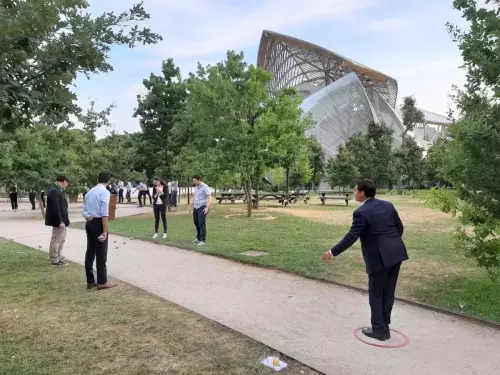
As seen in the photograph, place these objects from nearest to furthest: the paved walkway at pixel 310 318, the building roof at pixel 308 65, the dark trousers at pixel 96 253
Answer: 1. the paved walkway at pixel 310 318
2. the dark trousers at pixel 96 253
3. the building roof at pixel 308 65

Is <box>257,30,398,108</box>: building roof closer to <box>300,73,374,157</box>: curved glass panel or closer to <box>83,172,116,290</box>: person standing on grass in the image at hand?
<box>300,73,374,157</box>: curved glass panel

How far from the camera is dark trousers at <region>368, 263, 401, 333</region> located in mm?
4145

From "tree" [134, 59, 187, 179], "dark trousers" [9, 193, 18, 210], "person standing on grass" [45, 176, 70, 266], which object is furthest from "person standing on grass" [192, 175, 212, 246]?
"dark trousers" [9, 193, 18, 210]

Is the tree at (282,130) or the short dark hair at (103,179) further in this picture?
the tree at (282,130)

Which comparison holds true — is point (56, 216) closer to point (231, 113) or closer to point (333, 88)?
point (231, 113)

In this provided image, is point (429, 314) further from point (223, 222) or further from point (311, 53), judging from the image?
point (311, 53)

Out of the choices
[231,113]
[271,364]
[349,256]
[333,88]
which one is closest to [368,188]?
[271,364]

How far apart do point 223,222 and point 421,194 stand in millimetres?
10286

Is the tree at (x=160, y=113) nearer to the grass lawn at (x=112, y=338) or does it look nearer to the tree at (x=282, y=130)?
the tree at (x=282, y=130)

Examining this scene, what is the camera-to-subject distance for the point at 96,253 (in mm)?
6121

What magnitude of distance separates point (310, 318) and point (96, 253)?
327 cm

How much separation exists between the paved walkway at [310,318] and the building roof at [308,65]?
68.2 metres

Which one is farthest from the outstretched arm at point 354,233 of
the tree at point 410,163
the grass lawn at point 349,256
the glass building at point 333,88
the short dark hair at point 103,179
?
the glass building at point 333,88

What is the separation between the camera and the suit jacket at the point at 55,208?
25.0ft
